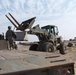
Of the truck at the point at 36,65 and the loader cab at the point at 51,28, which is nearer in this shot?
the truck at the point at 36,65

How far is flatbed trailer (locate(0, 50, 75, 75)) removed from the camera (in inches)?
123

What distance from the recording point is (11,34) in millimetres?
9047

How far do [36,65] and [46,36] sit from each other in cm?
1374

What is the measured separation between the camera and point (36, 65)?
341cm

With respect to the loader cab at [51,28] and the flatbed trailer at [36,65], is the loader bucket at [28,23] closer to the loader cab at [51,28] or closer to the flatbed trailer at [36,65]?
the loader cab at [51,28]

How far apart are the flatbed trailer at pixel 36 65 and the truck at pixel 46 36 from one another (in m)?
11.5

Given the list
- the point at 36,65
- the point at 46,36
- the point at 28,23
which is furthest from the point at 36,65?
the point at 46,36

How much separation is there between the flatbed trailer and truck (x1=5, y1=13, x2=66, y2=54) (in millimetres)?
11541

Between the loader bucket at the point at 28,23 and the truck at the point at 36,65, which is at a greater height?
the loader bucket at the point at 28,23

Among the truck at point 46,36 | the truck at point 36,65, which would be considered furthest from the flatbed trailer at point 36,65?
the truck at point 46,36

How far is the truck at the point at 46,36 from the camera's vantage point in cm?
1576

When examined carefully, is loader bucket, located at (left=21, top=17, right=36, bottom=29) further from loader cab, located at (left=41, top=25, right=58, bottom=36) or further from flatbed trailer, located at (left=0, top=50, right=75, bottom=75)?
flatbed trailer, located at (left=0, top=50, right=75, bottom=75)

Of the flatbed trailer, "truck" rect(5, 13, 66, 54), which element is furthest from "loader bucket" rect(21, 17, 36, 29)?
the flatbed trailer

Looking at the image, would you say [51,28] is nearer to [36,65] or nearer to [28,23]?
[28,23]
